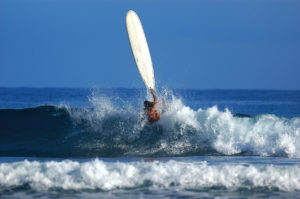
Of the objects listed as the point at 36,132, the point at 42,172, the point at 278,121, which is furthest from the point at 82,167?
the point at 278,121

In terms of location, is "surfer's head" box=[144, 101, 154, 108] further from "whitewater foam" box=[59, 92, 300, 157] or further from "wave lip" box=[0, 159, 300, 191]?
"wave lip" box=[0, 159, 300, 191]

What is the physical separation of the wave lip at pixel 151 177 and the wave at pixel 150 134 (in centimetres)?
264

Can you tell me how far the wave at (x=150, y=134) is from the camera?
37.1 ft

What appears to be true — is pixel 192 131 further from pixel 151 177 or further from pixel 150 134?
pixel 151 177

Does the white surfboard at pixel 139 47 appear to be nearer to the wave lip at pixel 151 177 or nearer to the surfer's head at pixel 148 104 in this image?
the surfer's head at pixel 148 104

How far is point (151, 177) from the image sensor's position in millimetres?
8156

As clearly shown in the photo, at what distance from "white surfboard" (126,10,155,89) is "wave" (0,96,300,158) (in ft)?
4.00

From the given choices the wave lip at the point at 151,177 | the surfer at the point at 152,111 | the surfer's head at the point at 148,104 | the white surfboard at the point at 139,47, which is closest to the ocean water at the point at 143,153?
the wave lip at the point at 151,177

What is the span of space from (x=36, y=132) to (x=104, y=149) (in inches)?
127

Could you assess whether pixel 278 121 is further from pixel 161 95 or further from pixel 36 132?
pixel 36 132

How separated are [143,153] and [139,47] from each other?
284 centimetres

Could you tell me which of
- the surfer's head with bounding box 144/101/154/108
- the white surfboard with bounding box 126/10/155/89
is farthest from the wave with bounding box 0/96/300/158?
the white surfboard with bounding box 126/10/155/89

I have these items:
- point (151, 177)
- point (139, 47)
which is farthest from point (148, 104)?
point (151, 177)

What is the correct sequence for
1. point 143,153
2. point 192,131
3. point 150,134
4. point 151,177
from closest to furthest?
1. point 151,177
2. point 143,153
3. point 150,134
4. point 192,131
